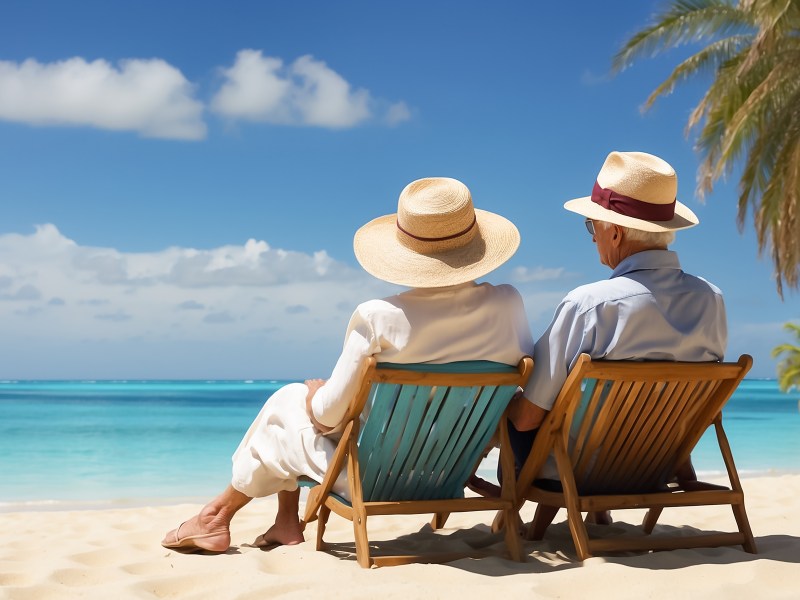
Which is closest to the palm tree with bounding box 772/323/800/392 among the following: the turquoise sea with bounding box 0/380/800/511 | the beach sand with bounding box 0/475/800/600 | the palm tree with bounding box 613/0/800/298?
the turquoise sea with bounding box 0/380/800/511

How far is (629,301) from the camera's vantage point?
2.86m

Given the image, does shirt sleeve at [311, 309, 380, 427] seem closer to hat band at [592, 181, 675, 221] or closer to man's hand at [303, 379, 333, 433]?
man's hand at [303, 379, 333, 433]

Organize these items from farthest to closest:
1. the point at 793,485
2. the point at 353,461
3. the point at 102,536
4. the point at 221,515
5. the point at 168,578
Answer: the point at 793,485
the point at 102,536
the point at 221,515
the point at 353,461
the point at 168,578

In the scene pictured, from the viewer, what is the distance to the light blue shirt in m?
2.84

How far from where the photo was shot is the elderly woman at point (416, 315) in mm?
2732

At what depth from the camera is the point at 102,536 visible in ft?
12.8

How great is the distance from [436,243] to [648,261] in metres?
0.76

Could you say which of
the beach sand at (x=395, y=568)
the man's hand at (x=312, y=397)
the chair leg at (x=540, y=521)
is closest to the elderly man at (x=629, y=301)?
the chair leg at (x=540, y=521)

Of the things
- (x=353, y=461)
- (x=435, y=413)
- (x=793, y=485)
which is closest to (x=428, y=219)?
(x=435, y=413)

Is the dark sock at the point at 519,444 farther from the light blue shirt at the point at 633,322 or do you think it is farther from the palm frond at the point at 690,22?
the palm frond at the point at 690,22

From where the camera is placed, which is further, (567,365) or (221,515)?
(221,515)

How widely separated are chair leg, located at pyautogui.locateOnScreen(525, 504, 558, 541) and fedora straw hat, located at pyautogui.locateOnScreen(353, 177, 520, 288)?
115 cm

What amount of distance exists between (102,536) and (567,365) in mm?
2373

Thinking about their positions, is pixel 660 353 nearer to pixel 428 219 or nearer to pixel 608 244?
pixel 608 244
